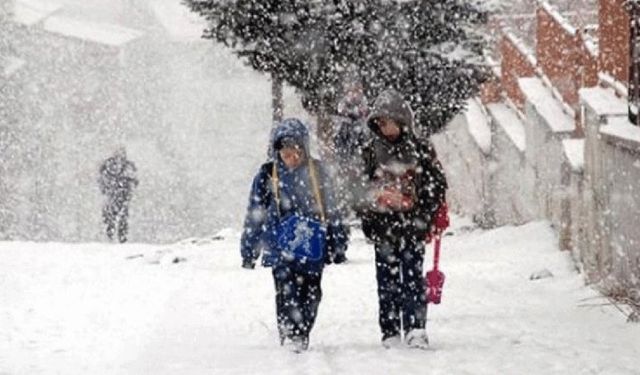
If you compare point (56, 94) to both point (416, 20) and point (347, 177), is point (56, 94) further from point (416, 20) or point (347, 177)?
point (347, 177)

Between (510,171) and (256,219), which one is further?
(510,171)

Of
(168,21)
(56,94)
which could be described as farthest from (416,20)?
(168,21)

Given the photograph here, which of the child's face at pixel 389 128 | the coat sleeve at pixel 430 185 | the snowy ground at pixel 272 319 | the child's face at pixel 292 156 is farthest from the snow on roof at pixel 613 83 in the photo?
the child's face at pixel 292 156

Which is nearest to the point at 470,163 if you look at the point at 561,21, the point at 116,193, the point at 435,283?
the point at 116,193

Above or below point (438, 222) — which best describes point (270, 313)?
below

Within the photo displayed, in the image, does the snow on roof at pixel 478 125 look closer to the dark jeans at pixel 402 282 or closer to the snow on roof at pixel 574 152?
the snow on roof at pixel 574 152

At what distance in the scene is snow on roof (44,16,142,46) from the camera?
4970 centimetres

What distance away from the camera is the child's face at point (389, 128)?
252 inches

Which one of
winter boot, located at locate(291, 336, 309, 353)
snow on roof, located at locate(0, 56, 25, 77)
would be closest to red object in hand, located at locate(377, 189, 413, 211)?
winter boot, located at locate(291, 336, 309, 353)

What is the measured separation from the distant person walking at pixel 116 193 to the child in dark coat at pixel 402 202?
12.8 meters

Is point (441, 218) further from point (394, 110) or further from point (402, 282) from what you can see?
point (394, 110)

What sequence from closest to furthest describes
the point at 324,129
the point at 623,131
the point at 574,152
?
the point at 623,131 < the point at 574,152 < the point at 324,129

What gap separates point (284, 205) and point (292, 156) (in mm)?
288

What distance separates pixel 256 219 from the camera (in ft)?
22.1
